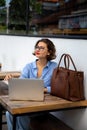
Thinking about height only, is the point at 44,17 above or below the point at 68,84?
above

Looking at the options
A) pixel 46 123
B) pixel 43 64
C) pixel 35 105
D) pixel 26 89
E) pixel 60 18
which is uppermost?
pixel 60 18

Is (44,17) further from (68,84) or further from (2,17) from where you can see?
(2,17)

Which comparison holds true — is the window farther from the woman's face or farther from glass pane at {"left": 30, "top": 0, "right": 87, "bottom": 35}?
the woman's face

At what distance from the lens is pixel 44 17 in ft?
13.8

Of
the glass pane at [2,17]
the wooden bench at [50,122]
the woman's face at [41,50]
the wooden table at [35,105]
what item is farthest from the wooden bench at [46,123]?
the glass pane at [2,17]

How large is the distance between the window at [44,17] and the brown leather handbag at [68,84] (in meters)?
0.50

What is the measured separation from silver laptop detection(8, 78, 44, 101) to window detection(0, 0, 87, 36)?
0.77 m

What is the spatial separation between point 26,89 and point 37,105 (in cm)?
20

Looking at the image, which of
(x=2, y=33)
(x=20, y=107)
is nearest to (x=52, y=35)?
(x=20, y=107)

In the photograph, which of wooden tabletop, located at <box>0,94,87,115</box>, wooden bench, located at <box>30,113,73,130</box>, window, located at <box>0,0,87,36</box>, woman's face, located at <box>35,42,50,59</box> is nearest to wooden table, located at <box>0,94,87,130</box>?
wooden tabletop, located at <box>0,94,87,115</box>

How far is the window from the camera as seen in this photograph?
3.29m

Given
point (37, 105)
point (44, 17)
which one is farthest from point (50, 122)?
point (44, 17)

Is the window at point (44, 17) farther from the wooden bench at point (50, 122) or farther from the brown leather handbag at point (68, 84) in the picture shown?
the wooden bench at point (50, 122)

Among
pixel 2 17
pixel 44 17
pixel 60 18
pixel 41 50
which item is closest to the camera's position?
pixel 41 50
